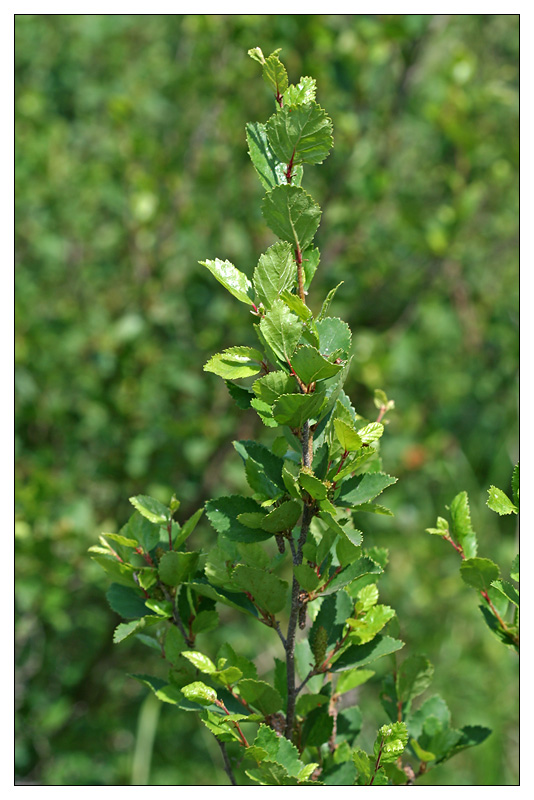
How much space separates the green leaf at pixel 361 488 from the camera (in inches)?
22.9

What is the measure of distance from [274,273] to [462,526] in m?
0.32

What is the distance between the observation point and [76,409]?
1.85 meters

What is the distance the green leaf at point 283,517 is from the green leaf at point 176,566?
0.34 feet

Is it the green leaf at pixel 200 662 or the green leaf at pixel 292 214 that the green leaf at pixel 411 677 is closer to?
the green leaf at pixel 200 662

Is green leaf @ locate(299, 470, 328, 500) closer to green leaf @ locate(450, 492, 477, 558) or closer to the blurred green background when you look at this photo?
green leaf @ locate(450, 492, 477, 558)

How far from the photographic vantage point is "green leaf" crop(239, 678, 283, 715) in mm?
599

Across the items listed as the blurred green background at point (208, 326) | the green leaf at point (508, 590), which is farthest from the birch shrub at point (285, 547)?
the blurred green background at point (208, 326)

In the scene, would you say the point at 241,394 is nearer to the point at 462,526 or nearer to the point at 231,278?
the point at 231,278

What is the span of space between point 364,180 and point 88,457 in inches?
39.6

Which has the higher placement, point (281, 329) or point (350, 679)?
point (281, 329)

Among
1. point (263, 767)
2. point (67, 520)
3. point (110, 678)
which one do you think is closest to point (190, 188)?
point (67, 520)

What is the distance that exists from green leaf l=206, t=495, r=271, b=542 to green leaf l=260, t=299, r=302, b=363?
0.46ft

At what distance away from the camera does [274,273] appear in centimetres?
55

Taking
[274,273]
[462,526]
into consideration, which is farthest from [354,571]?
[274,273]
